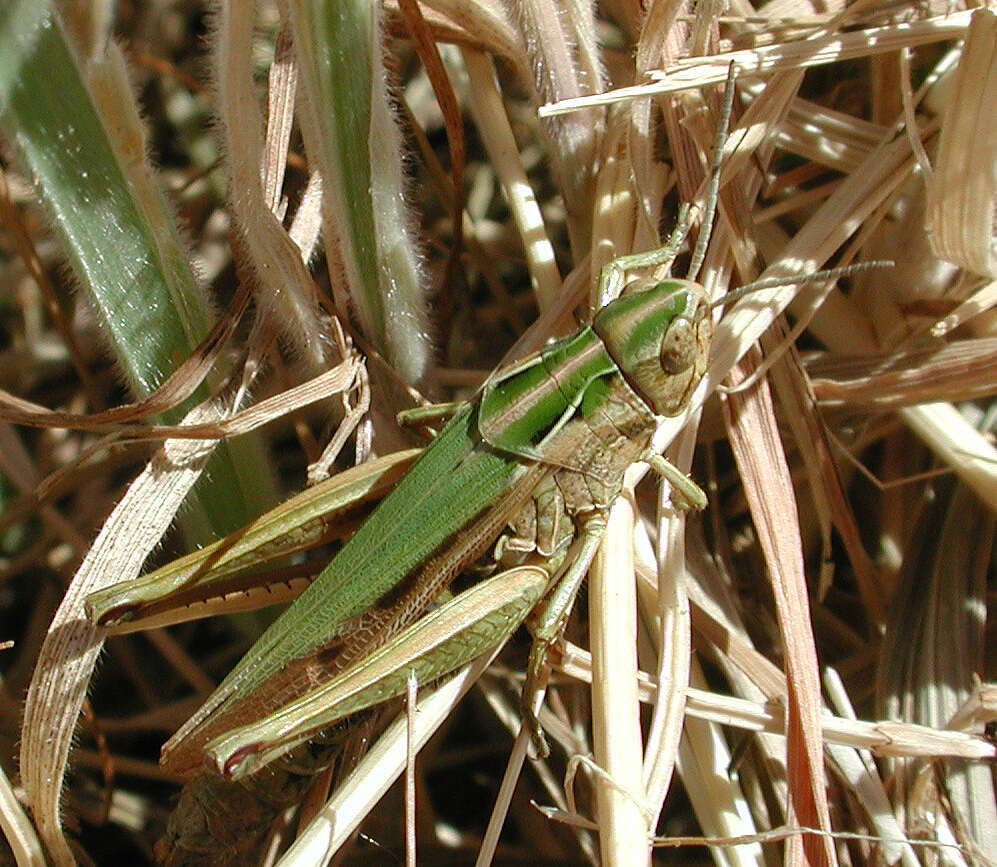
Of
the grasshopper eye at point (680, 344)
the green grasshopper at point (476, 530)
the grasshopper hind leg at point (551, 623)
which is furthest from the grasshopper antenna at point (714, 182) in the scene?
the grasshopper hind leg at point (551, 623)

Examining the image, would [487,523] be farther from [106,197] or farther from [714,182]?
[106,197]

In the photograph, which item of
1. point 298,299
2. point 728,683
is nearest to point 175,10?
point 298,299

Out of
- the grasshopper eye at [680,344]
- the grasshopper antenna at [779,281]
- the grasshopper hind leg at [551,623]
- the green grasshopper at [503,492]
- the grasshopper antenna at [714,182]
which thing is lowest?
the grasshopper hind leg at [551,623]

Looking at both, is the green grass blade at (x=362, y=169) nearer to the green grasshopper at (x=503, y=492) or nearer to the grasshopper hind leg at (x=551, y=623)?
the green grasshopper at (x=503, y=492)

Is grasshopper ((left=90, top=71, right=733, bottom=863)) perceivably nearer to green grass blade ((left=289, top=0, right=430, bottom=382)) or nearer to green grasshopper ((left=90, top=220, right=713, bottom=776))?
green grasshopper ((left=90, top=220, right=713, bottom=776))

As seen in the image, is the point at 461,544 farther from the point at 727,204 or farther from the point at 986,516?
the point at 986,516

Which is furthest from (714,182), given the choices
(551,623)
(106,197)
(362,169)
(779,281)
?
(106,197)
